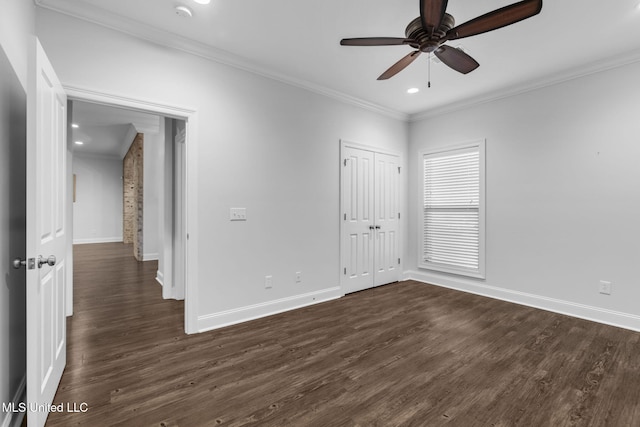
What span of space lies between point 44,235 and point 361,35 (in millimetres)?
2892

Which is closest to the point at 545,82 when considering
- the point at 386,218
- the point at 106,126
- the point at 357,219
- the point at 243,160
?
the point at 386,218

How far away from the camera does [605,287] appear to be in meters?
3.35

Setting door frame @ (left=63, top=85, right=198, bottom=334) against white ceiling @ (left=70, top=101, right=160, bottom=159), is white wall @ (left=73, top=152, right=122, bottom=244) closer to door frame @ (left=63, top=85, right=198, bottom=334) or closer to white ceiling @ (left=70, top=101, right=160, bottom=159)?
white ceiling @ (left=70, top=101, right=160, bottom=159)

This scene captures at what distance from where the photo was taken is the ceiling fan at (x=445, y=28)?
182 centimetres

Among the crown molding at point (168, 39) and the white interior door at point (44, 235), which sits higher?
the crown molding at point (168, 39)

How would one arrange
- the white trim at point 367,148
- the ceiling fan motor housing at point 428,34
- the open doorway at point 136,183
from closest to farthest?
the ceiling fan motor housing at point 428,34, the open doorway at point 136,183, the white trim at point 367,148

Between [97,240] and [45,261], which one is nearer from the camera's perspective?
[45,261]

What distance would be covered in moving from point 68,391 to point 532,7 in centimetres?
377

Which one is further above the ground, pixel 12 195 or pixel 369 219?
pixel 12 195

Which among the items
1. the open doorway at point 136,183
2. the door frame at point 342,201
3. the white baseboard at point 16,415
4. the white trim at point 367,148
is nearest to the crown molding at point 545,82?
the white trim at point 367,148

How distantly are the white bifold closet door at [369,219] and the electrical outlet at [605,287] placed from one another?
8.32 ft

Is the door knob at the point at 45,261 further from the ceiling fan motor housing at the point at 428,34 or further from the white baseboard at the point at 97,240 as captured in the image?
the white baseboard at the point at 97,240

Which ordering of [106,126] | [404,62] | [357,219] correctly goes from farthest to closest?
[106,126] < [357,219] < [404,62]

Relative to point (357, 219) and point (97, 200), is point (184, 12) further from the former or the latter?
point (97, 200)
